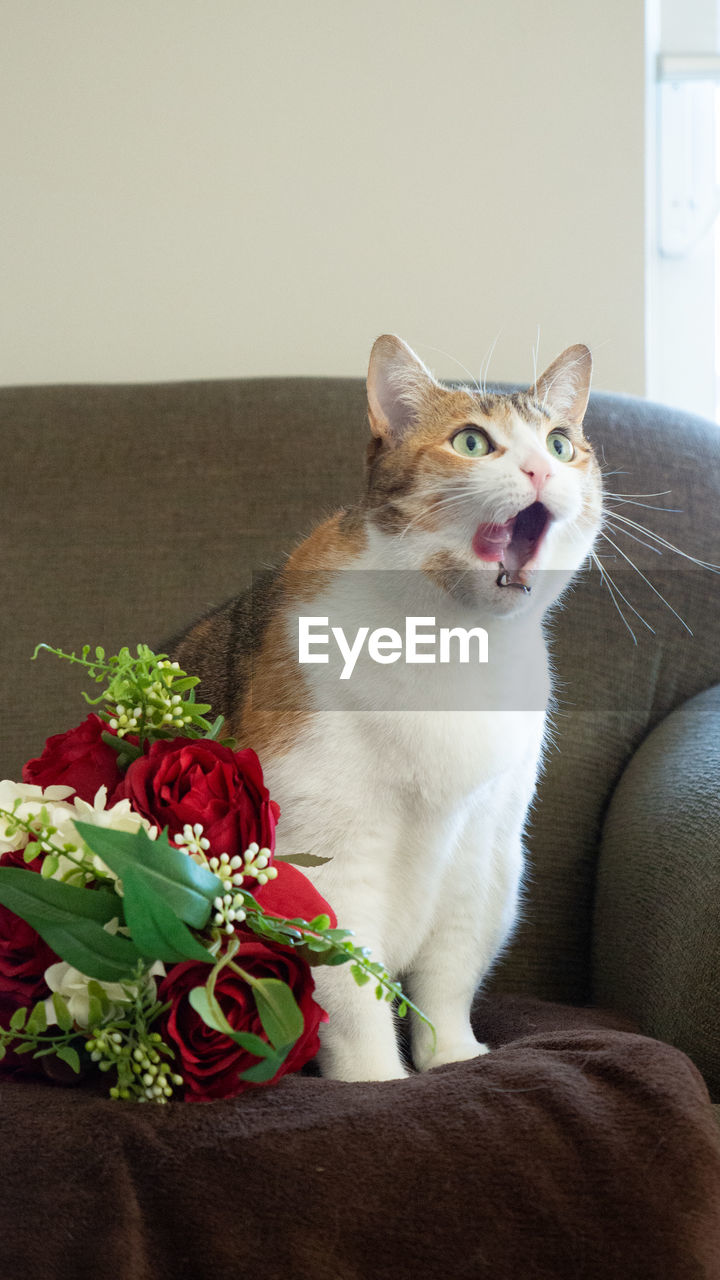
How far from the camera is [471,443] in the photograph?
0.79m

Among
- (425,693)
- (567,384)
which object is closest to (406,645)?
(425,693)

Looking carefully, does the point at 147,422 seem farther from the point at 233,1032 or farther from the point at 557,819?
the point at 233,1032

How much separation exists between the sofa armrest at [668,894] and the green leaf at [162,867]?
445mm

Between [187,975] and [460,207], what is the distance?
1248 mm

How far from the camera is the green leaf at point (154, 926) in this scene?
1.81 ft

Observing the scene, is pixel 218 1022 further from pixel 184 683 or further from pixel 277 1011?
pixel 184 683

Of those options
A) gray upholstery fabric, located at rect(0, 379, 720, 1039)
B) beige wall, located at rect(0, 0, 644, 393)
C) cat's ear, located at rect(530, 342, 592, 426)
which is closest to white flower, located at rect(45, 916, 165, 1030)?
cat's ear, located at rect(530, 342, 592, 426)

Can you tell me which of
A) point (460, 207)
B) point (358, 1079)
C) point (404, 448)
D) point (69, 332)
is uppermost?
point (460, 207)

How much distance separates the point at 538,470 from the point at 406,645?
0.54 ft

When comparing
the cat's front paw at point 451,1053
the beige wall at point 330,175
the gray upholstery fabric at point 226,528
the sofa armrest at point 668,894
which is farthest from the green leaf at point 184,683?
the beige wall at point 330,175

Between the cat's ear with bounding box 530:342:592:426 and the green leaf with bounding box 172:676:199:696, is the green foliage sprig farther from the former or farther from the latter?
the cat's ear with bounding box 530:342:592:426

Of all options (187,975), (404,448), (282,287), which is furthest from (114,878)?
(282,287)

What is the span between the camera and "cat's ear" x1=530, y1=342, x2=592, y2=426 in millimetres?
860

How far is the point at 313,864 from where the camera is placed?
0.72m
